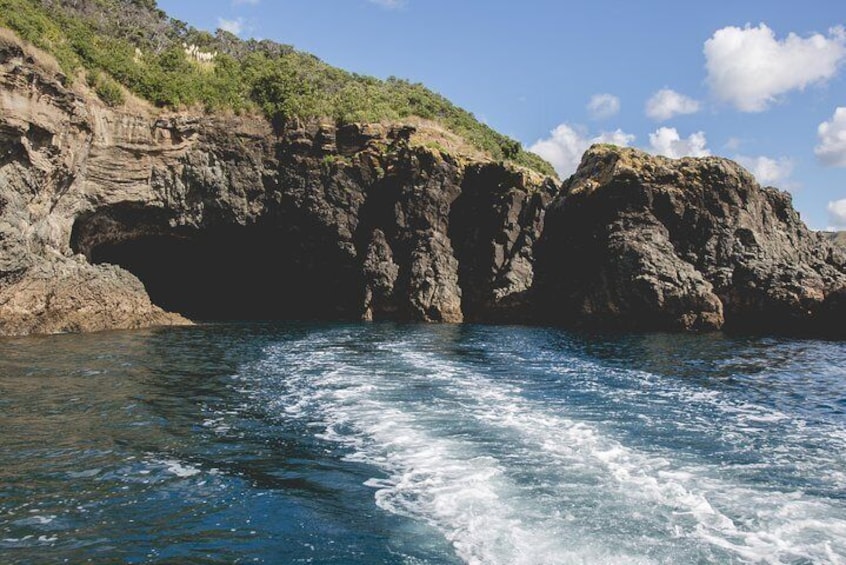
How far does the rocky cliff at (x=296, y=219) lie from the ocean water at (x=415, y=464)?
1810cm

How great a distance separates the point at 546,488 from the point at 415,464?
2194 millimetres

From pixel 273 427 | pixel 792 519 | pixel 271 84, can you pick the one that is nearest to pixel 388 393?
pixel 273 427

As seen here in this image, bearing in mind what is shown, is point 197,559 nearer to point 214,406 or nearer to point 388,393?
point 214,406

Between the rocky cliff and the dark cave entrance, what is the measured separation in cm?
12

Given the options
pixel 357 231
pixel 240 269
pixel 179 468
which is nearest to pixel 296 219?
pixel 357 231

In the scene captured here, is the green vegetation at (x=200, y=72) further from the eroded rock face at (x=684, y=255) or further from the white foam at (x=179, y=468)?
the white foam at (x=179, y=468)

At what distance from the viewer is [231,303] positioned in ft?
155

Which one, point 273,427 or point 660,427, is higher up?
point 660,427

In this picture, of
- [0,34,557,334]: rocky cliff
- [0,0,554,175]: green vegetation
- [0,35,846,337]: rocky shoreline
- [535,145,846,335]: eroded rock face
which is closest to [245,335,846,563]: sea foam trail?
[0,35,846,337]: rocky shoreline

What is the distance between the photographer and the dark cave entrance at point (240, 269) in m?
39.2

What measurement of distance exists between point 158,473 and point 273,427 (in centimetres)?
306

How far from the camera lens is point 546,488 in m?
8.28

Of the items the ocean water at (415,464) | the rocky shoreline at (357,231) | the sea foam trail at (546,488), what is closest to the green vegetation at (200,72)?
the rocky shoreline at (357,231)

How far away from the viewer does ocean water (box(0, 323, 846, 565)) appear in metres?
6.62
